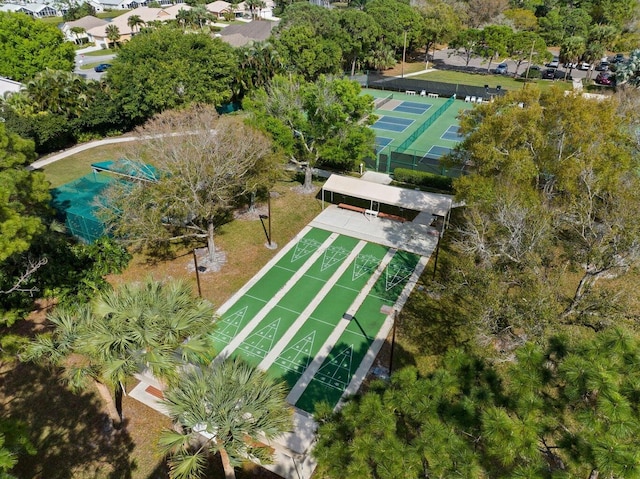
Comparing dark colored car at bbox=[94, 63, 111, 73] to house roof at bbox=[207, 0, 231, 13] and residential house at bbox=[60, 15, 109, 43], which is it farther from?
house roof at bbox=[207, 0, 231, 13]

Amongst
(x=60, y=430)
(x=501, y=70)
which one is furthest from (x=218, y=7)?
(x=60, y=430)

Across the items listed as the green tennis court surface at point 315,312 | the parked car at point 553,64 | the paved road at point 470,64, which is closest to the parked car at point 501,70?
the paved road at point 470,64

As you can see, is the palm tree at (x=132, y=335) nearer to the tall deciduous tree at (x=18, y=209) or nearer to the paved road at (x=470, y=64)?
the tall deciduous tree at (x=18, y=209)

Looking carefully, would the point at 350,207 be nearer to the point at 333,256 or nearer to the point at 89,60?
the point at 333,256

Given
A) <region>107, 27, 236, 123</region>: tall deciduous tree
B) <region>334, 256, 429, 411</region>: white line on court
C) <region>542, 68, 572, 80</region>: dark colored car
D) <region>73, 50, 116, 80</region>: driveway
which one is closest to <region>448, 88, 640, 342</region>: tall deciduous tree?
<region>334, 256, 429, 411</region>: white line on court

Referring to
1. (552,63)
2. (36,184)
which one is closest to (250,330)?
(36,184)

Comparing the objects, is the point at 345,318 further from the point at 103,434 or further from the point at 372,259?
the point at 103,434
